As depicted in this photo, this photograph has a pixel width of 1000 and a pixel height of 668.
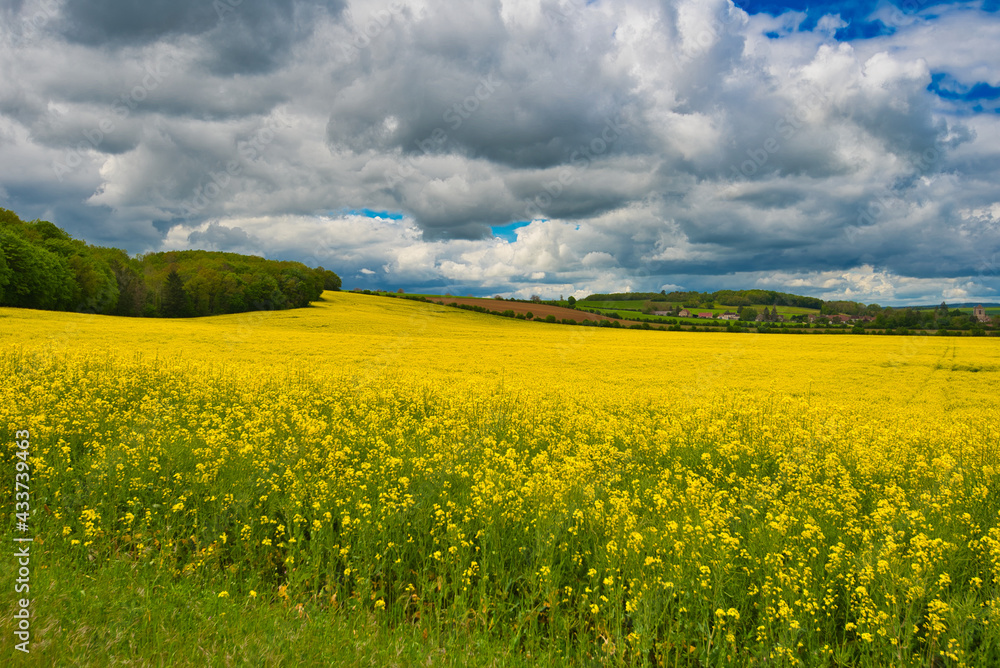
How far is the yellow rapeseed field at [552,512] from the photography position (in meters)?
4.25

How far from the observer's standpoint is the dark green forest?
46.2 m

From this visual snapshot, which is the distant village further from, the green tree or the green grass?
the green tree

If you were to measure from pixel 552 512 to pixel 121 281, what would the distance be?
7283 cm

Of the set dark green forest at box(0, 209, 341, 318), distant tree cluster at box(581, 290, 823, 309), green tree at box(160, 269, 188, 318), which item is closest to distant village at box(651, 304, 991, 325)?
distant tree cluster at box(581, 290, 823, 309)

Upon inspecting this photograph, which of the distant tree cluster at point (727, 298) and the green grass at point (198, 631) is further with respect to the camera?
the distant tree cluster at point (727, 298)

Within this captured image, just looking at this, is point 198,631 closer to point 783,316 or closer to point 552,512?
point 552,512

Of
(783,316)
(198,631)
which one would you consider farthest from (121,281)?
(783,316)

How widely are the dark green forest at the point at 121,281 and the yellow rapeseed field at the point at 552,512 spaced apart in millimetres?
48960

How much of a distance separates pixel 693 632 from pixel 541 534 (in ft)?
5.23

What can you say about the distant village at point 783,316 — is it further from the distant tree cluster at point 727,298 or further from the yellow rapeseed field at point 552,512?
the yellow rapeseed field at point 552,512

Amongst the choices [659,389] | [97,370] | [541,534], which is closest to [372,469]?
[541,534]

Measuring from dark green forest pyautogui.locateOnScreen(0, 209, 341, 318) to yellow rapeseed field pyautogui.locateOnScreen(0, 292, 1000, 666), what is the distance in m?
49.0

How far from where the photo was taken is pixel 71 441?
709 cm

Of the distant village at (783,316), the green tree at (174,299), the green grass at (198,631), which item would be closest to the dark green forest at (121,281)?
the green tree at (174,299)
